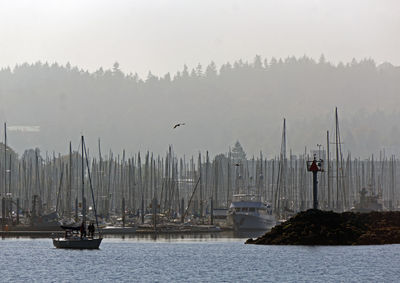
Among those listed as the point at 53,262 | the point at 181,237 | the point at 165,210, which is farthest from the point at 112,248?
the point at 165,210

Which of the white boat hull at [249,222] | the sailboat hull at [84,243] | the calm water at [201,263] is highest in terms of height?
the white boat hull at [249,222]

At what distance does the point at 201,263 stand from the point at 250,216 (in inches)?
2929

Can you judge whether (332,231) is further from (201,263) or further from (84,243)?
(84,243)

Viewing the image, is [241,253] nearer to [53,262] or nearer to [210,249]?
[210,249]

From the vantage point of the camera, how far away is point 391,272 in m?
91.9

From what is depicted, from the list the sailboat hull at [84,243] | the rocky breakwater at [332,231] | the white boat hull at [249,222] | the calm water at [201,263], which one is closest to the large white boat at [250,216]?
the white boat hull at [249,222]

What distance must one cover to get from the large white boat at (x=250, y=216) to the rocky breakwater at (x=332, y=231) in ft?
161

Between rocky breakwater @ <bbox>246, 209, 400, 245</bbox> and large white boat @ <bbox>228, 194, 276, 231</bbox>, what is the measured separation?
161 ft

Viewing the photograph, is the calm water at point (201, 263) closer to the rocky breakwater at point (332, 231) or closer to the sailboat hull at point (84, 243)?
the sailboat hull at point (84, 243)

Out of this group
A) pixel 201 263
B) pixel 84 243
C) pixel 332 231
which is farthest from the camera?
pixel 332 231

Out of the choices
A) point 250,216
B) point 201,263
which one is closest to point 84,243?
point 201,263

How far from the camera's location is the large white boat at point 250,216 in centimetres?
17700

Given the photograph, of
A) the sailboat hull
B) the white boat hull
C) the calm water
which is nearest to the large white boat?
the white boat hull

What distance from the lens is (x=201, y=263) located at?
10281 cm
